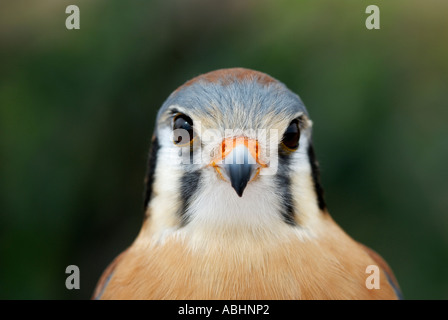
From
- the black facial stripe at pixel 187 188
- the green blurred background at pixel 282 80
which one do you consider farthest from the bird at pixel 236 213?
the green blurred background at pixel 282 80

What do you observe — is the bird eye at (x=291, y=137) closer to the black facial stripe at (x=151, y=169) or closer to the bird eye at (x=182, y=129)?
the bird eye at (x=182, y=129)

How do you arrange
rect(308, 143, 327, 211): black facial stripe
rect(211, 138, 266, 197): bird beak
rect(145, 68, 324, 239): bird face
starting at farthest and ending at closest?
1. rect(308, 143, 327, 211): black facial stripe
2. rect(145, 68, 324, 239): bird face
3. rect(211, 138, 266, 197): bird beak

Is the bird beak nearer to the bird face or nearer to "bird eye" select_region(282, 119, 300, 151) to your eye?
the bird face

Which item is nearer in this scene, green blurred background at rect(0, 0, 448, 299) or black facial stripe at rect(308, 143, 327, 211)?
black facial stripe at rect(308, 143, 327, 211)

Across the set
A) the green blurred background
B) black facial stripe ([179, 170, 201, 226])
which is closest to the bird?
black facial stripe ([179, 170, 201, 226])

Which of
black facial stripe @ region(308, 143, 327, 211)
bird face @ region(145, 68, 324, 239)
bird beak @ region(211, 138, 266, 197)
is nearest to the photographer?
bird beak @ region(211, 138, 266, 197)

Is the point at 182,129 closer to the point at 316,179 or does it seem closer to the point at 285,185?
the point at 285,185
